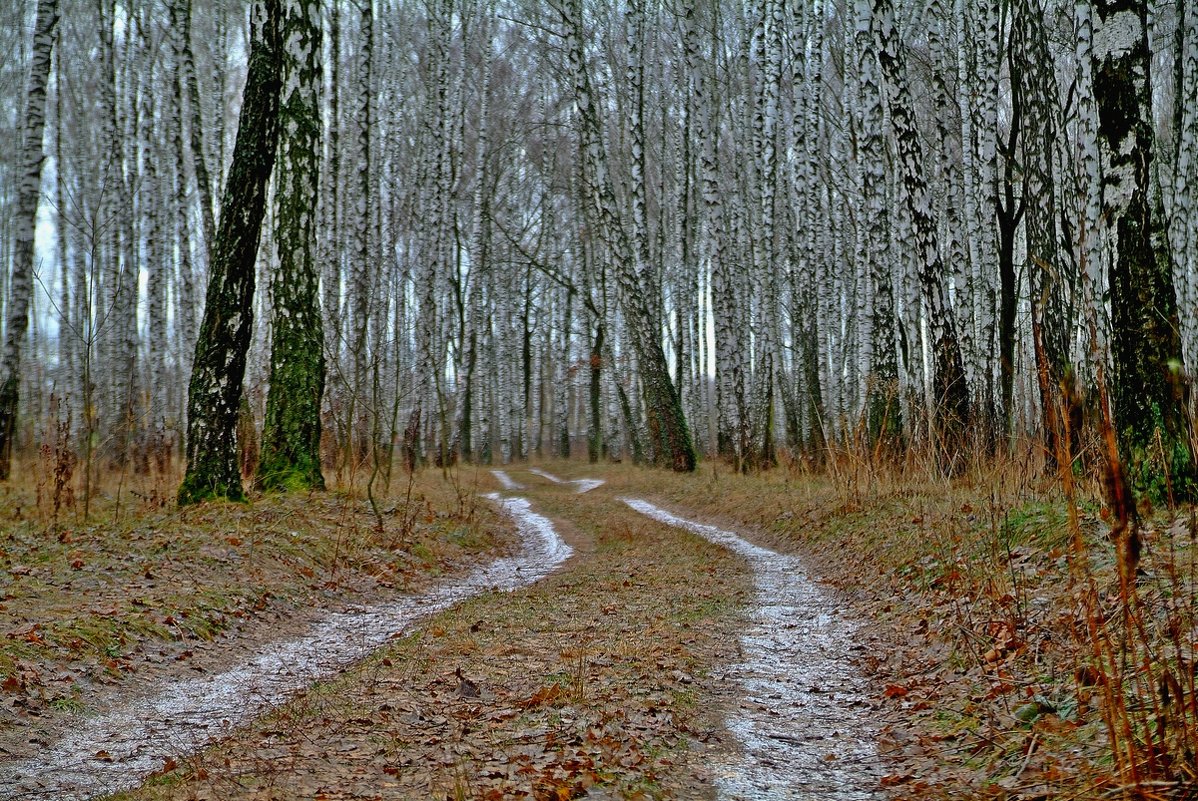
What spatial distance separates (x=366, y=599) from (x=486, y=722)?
471 centimetres

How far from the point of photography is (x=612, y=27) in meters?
31.0

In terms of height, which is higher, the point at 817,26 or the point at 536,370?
the point at 817,26

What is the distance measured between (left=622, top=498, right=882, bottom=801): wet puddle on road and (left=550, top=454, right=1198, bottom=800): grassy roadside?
0.18 meters

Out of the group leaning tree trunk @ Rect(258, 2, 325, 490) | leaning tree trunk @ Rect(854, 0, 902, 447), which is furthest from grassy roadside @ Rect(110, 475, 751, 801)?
leaning tree trunk @ Rect(854, 0, 902, 447)

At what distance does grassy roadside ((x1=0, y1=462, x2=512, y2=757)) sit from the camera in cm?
561

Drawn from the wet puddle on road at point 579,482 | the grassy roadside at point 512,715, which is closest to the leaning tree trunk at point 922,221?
the grassy roadside at point 512,715

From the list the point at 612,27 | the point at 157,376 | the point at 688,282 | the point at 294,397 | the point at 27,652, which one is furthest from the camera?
the point at 612,27

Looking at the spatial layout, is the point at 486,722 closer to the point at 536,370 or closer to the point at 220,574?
the point at 220,574

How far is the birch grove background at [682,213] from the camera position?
7297mm

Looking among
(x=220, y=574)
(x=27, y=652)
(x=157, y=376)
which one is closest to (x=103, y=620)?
(x=27, y=652)

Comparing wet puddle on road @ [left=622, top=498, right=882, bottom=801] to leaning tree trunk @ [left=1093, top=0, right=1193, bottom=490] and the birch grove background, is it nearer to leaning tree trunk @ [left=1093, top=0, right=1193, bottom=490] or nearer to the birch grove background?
the birch grove background

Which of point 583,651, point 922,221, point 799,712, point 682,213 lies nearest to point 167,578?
point 583,651

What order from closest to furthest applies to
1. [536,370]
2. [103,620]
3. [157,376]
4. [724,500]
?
[103,620]
[724,500]
[157,376]
[536,370]

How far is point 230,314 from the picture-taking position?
444 inches
